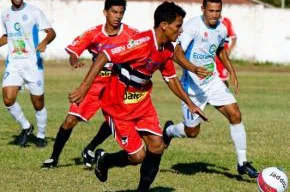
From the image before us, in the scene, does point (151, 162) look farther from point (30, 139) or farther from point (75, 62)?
point (30, 139)

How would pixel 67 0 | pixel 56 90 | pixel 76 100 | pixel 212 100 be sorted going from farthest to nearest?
pixel 67 0 → pixel 56 90 → pixel 212 100 → pixel 76 100

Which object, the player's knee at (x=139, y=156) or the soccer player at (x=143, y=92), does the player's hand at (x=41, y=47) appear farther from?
the player's knee at (x=139, y=156)

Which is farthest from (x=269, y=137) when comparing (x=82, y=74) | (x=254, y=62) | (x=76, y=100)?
(x=254, y=62)

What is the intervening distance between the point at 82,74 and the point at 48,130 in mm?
17904

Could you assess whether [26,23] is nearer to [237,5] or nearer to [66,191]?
[66,191]

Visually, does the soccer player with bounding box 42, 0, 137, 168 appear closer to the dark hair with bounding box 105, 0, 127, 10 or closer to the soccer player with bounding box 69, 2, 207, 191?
the dark hair with bounding box 105, 0, 127, 10

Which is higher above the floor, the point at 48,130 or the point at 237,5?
the point at 48,130

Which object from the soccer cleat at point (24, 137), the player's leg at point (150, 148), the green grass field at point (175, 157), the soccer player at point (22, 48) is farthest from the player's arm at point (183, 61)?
the soccer cleat at point (24, 137)

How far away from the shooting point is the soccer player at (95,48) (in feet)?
34.5

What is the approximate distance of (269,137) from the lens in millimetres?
14844

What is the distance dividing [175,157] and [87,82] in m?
4.73

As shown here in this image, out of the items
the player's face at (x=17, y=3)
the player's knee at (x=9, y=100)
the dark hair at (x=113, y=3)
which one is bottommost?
the player's knee at (x=9, y=100)

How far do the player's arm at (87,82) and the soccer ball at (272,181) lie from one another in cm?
226

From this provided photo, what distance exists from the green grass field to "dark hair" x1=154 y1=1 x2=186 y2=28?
226cm
